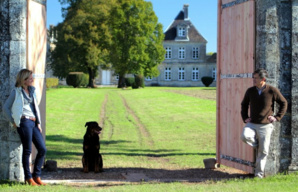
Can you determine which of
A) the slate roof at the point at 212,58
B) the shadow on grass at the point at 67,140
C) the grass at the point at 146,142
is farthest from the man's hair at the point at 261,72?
the slate roof at the point at 212,58

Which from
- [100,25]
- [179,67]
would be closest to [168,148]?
[100,25]

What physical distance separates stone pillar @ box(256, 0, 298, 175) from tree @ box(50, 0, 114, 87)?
45.6 m

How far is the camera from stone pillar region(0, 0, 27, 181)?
7.91 m

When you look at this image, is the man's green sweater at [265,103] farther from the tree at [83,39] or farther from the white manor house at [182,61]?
the white manor house at [182,61]

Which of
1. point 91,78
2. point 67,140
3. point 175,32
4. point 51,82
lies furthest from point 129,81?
point 67,140

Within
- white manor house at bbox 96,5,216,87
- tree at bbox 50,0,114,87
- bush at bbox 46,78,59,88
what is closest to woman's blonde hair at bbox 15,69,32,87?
bush at bbox 46,78,59,88

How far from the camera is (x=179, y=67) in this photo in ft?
246

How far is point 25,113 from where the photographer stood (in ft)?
24.3

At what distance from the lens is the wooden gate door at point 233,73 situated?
28.3ft

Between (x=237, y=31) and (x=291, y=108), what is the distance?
1746 millimetres

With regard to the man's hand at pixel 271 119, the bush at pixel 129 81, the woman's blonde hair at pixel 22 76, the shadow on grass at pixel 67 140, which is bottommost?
the shadow on grass at pixel 67 140

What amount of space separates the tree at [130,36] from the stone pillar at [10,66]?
154ft

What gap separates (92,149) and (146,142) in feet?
17.3

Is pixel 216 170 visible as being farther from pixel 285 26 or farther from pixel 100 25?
pixel 100 25
